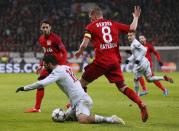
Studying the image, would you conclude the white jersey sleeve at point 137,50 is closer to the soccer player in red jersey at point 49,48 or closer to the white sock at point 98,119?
the soccer player in red jersey at point 49,48

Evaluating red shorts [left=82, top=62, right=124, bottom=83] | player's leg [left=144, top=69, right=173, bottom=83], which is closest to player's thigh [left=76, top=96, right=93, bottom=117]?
red shorts [left=82, top=62, right=124, bottom=83]

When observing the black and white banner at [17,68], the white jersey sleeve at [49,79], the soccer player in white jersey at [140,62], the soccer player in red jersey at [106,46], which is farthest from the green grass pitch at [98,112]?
the black and white banner at [17,68]

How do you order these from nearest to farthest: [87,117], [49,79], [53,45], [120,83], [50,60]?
[49,79]
[50,60]
[87,117]
[120,83]
[53,45]

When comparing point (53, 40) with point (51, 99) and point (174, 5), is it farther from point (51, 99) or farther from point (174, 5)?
point (174, 5)

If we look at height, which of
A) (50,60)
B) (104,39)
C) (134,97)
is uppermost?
(104,39)

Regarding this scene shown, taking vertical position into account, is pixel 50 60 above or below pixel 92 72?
above

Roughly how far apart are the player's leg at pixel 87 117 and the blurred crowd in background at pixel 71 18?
111 ft

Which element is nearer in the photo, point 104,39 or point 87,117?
point 87,117

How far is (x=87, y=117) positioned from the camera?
12086 mm

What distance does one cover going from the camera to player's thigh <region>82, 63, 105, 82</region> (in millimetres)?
13242

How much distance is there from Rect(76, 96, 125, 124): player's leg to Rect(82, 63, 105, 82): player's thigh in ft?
3.65

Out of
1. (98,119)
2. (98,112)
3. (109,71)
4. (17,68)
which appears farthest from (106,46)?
(17,68)

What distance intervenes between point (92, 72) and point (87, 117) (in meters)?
1.55

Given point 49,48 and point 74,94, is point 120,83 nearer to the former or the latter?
point 74,94
